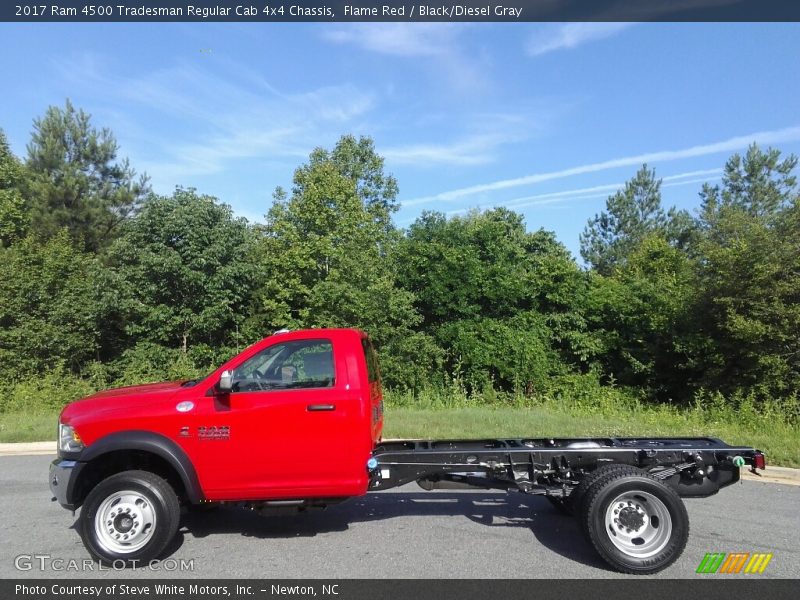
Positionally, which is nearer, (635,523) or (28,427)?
(635,523)

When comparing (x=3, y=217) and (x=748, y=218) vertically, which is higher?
(x=3, y=217)

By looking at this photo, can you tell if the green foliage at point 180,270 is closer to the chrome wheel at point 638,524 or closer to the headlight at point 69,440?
the headlight at point 69,440

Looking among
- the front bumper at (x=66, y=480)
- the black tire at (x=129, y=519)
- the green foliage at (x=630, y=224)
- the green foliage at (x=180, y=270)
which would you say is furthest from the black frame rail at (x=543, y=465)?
the green foliage at (x=630, y=224)

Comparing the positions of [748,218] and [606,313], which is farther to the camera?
[606,313]

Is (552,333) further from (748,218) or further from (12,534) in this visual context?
(12,534)

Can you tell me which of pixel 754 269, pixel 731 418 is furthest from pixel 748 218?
pixel 731 418

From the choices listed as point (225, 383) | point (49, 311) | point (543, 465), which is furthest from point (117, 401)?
point (49, 311)

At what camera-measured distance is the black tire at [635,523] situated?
4.75 metres

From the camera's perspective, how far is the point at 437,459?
539cm

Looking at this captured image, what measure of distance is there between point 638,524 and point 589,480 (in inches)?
19.5

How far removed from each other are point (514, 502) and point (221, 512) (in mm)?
3291

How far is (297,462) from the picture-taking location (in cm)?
509

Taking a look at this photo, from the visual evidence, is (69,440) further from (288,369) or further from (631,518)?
(631,518)
